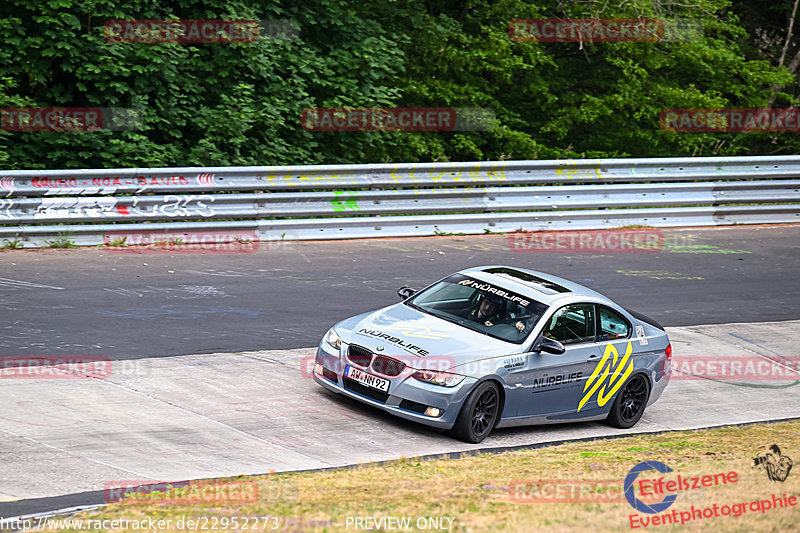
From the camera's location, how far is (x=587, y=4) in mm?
22250

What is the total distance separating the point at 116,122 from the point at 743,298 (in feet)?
35.1

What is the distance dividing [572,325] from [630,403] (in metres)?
1.19

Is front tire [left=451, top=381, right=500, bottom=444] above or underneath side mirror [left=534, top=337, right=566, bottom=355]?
underneath

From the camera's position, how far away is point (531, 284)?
1050cm

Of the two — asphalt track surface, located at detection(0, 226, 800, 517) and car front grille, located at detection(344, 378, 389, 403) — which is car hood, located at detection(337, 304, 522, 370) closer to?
car front grille, located at detection(344, 378, 389, 403)

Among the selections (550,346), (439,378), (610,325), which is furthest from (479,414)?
(610,325)

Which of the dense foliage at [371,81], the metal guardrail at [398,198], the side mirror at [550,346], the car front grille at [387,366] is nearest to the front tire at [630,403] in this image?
the side mirror at [550,346]

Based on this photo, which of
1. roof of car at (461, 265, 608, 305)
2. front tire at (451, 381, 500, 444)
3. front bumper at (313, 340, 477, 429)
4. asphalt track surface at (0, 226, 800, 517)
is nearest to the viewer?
asphalt track surface at (0, 226, 800, 517)

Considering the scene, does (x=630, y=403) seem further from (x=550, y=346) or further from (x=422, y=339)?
(x=422, y=339)

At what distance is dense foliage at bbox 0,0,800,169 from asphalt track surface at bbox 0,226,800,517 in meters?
2.81

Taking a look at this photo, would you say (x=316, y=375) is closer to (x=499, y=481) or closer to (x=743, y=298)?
(x=499, y=481)

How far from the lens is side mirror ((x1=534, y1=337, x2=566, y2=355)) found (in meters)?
9.65

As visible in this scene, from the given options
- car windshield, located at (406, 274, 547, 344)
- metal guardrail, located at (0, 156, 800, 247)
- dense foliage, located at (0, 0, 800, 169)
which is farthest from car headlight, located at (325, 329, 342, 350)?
dense foliage, located at (0, 0, 800, 169)

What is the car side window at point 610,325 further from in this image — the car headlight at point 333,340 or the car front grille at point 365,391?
the car headlight at point 333,340
